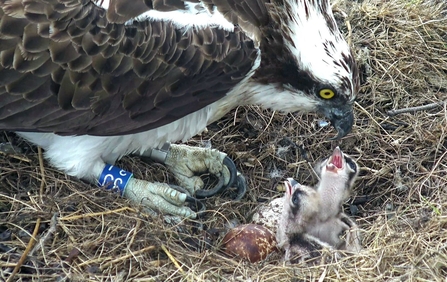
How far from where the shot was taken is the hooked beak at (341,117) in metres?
4.30

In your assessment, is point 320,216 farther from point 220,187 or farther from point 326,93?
point 220,187

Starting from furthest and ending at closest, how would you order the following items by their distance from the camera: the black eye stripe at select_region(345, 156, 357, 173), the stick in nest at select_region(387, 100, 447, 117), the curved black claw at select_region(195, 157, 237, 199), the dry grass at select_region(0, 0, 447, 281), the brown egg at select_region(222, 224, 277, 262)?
the stick in nest at select_region(387, 100, 447, 117)
the curved black claw at select_region(195, 157, 237, 199)
the black eye stripe at select_region(345, 156, 357, 173)
the brown egg at select_region(222, 224, 277, 262)
the dry grass at select_region(0, 0, 447, 281)

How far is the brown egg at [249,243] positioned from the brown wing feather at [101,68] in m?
0.75

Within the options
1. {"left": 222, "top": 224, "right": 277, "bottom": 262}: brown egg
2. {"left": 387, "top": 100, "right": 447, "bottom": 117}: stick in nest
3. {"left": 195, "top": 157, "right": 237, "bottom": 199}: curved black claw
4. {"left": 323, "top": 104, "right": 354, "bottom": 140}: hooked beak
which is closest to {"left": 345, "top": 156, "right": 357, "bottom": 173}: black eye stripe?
{"left": 323, "top": 104, "right": 354, "bottom": 140}: hooked beak

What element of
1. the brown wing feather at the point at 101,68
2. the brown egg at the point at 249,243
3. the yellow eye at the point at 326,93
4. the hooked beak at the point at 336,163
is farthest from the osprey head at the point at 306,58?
the brown egg at the point at 249,243

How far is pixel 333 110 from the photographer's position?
14.1ft

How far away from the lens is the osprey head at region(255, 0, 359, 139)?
4094 millimetres

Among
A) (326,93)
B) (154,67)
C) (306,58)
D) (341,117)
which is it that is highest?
(154,67)

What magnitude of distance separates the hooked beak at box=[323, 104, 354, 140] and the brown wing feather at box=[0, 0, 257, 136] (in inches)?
25.3

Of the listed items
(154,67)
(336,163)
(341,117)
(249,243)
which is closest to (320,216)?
(336,163)

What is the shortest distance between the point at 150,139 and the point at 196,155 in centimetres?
63

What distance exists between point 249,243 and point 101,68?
50.0 inches

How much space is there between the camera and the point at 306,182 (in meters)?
4.82

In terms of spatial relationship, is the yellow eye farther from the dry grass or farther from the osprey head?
the dry grass
